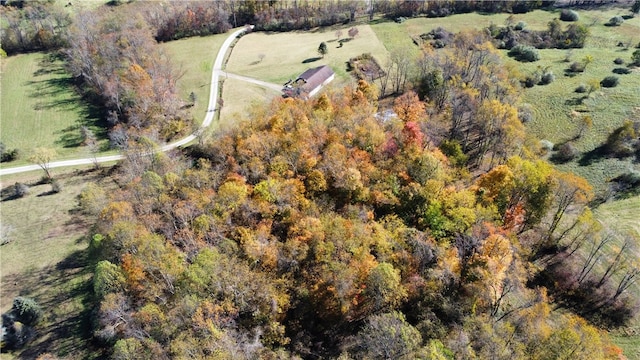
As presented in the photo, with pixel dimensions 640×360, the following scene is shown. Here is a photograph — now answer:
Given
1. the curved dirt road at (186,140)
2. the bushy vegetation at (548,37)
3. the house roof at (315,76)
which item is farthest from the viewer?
the bushy vegetation at (548,37)

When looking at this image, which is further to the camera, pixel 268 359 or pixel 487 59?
pixel 487 59

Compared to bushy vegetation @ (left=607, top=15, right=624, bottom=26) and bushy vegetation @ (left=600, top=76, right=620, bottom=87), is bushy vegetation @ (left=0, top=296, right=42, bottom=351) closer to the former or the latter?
bushy vegetation @ (left=600, top=76, right=620, bottom=87)

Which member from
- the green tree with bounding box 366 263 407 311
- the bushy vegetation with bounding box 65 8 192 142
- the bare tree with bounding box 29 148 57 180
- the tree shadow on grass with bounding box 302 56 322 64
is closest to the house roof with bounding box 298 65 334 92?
the tree shadow on grass with bounding box 302 56 322 64

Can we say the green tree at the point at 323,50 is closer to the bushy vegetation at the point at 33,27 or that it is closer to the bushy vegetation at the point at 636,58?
the bushy vegetation at the point at 33,27

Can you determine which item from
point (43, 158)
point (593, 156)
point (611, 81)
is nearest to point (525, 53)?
point (611, 81)

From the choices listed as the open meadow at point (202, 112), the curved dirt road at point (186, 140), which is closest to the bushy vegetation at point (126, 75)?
the curved dirt road at point (186, 140)

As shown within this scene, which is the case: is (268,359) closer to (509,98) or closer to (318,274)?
(318,274)

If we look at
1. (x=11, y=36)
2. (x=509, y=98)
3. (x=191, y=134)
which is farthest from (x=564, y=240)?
(x=11, y=36)
